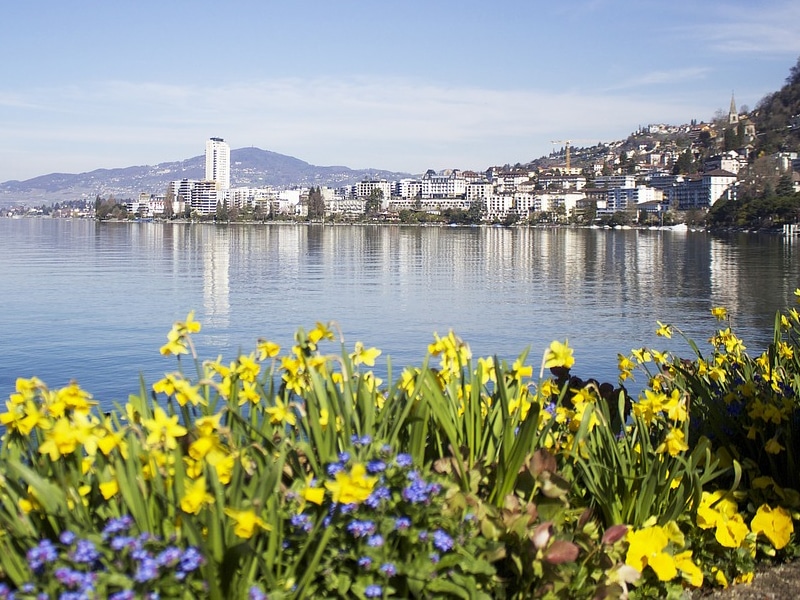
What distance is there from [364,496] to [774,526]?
2.05m

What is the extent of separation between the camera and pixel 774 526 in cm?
361

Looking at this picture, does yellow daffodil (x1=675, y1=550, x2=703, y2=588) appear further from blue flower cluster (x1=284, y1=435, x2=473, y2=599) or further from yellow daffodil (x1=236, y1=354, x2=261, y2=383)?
yellow daffodil (x1=236, y1=354, x2=261, y2=383)

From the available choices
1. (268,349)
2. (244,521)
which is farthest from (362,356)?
(244,521)

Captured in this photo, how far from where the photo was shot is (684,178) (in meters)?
180

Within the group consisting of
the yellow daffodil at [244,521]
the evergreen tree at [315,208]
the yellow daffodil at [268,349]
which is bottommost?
the yellow daffodil at [244,521]

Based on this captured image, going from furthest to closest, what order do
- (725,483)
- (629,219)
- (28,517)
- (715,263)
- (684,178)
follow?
1. (684,178)
2. (629,219)
3. (715,263)
4. (725,483)
5. (28,517)

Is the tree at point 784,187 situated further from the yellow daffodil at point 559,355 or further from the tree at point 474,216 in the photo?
the yellow daffodil at point 559,355

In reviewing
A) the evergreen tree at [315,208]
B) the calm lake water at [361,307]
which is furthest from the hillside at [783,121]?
the calm lake water at [361,307]

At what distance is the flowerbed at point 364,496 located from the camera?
2236mm

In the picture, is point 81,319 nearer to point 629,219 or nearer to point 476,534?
point 476,534

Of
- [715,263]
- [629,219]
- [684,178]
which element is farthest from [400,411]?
[684,178]

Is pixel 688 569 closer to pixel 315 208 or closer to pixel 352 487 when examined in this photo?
pixel 352 487

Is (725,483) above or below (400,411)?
below

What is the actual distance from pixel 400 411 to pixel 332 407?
250 millimetres
